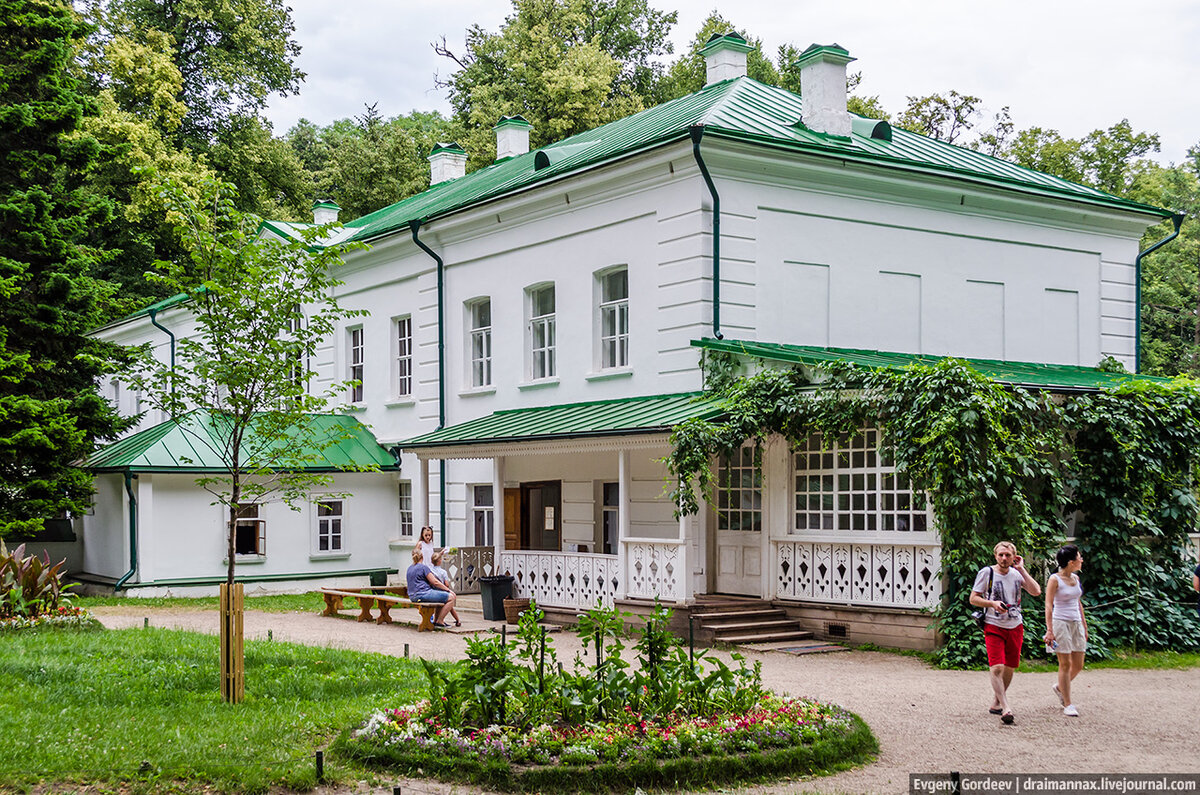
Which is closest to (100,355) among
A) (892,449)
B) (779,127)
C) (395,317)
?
(395,317)

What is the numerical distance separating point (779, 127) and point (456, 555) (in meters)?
8.88

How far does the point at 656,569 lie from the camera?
16922 millimetres

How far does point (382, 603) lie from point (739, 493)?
5.65 m

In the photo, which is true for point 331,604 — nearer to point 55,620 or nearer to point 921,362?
point 55,620

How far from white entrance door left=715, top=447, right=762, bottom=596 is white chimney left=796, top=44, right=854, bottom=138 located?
6.00 metres

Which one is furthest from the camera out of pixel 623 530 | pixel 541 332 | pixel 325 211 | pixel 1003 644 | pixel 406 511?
pixel 325 211

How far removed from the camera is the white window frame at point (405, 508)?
87.2 feet

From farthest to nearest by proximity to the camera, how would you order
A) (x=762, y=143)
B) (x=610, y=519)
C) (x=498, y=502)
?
1. (x=610, y=519)
2. (x=498, y=502)
3. (x=762, y=143)

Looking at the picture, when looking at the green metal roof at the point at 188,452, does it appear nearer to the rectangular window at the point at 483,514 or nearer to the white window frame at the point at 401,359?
the white window frame at the point at 401,359

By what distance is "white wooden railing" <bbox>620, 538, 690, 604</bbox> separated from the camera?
54.1 ft

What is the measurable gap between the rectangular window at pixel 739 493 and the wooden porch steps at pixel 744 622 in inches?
53.1

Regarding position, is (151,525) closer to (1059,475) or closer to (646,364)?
(646,364)

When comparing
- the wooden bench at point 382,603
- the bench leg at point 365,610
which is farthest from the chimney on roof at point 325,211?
the bench leg at point 365,610

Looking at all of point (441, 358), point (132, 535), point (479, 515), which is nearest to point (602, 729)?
point (479, 515)
